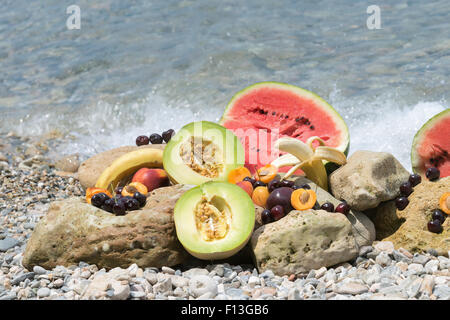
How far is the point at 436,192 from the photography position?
3.92 m

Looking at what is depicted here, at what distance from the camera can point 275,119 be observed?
495 centimetres

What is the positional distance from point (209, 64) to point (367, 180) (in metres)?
6.39

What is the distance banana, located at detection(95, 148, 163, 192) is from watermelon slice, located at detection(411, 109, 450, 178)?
204cm

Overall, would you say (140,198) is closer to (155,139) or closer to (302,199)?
(302,199)

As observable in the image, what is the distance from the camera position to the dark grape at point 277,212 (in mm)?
3615

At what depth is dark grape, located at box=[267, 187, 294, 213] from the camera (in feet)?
12.1

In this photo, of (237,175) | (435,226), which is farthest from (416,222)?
(237,175)

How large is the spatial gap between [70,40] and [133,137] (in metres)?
4.26

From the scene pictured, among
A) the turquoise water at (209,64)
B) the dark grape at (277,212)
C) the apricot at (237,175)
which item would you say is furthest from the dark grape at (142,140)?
the turquoise water at (209,64)

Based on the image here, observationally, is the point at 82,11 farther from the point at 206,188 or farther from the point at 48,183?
the point at 206,188

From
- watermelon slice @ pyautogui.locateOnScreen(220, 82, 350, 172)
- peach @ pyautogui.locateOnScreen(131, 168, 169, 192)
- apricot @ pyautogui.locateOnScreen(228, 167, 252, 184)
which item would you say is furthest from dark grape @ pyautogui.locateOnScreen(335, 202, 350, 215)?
peach @ pyautogui.locateOnScreen(131, 168, 169, 192)

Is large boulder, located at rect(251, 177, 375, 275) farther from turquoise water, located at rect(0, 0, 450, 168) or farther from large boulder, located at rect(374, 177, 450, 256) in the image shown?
turquoise water, located at rect(0, 0, 450, 168)

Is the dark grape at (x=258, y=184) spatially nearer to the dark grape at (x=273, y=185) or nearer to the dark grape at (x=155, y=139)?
the dark grape at (x=273, y=185)

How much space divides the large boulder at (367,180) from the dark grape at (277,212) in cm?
52
